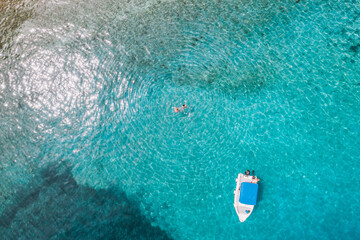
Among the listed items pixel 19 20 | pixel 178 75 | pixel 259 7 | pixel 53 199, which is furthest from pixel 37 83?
pixel 259 7

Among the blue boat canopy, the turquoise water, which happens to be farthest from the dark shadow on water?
the blue boat canopy

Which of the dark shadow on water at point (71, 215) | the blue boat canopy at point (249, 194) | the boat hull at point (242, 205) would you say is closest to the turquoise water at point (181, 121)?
the dark shadow on water at point (71, 215)

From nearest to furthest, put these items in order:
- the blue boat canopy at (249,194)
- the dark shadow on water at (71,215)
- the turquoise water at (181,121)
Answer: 1. the blue boat canopy at (249,194)
2. the turquoise water at (181,121)
3. the dark shadow on water at (71,215)

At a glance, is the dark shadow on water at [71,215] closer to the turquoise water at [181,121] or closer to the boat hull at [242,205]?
the turquoise water at [181,121]

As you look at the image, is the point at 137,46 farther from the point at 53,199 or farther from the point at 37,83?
the point at 53,199

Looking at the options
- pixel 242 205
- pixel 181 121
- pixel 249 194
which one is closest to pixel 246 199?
pixel 249 194

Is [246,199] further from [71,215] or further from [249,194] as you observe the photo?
[71,215]
